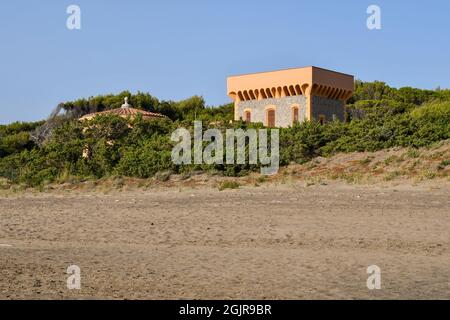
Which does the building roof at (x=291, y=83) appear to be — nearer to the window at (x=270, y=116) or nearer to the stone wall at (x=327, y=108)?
the stone wall at (x=327, y=108)

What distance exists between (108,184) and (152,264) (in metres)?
14.5

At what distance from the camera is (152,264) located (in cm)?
945

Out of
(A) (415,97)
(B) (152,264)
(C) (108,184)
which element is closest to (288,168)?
(C) (108,184)

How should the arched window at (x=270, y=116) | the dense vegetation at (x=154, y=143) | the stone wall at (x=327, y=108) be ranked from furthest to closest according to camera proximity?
the arched window at (x=270, y=116)
the stone wall at (x=327, y=108)
the dense vegetation at (x=154, y=143)

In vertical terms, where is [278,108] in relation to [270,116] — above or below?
above

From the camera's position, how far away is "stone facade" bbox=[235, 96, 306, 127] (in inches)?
1385

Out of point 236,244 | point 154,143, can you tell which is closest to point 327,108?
point 154,143

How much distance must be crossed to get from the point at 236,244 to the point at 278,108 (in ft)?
82.7

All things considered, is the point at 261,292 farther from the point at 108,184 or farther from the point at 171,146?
the point at 171,146

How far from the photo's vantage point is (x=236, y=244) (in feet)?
37.0

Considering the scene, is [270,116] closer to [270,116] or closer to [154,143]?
[270,116]

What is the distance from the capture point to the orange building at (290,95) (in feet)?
115

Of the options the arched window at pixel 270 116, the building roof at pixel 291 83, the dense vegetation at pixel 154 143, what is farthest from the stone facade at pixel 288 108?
the dense vegetation at pixel 154 143
